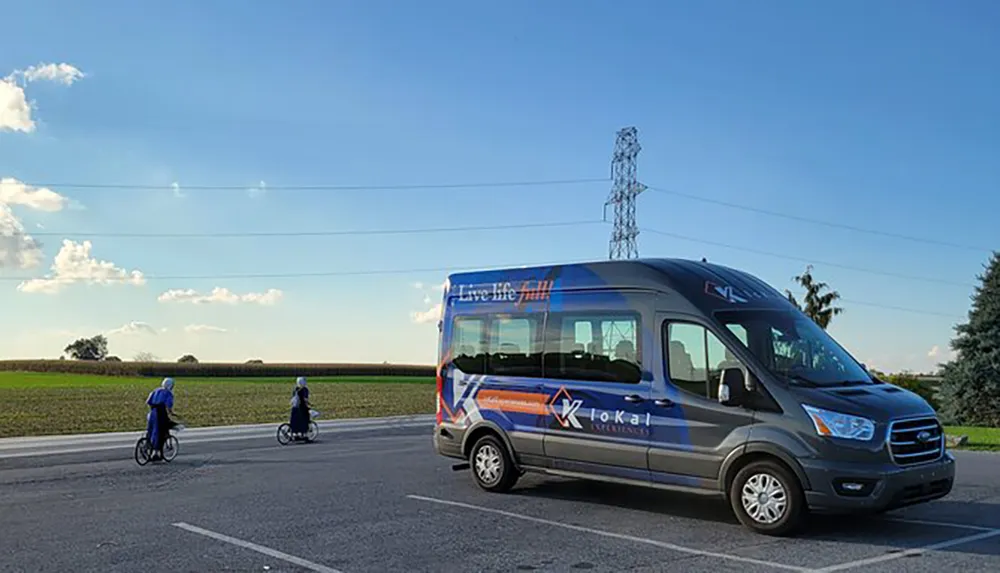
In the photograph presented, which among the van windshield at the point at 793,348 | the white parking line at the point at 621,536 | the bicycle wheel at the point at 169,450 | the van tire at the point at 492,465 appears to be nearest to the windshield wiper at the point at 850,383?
the van windshield at the point at 793,348

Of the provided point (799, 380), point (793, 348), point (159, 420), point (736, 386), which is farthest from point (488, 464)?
point (159, 420)

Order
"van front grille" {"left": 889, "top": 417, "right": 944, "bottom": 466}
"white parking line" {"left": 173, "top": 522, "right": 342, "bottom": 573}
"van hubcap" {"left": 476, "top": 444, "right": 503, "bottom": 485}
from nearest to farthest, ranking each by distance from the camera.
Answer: "white parking line" {"left": 173, "top": 522, "right": 342, "bottom": 573} → "van front grille" {"left": 889, "top": 417, "right": 944, "bottom": 466} → "van hubcap" {"left": 476, "top": 444, "right": 503, "bottom": 485}

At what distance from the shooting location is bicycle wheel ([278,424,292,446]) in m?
21.2

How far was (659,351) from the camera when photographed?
31.3ft

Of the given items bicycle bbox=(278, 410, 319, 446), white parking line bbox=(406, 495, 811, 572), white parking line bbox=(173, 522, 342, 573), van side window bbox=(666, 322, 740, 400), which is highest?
van side window bbox=(666, 322, 740, 400)

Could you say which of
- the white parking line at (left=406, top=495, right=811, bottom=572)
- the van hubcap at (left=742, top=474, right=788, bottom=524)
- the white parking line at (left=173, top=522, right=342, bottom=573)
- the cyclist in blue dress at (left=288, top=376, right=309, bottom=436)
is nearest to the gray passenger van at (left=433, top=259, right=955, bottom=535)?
the van hubcap at (left=742, top=474, right=788, bottom=524)

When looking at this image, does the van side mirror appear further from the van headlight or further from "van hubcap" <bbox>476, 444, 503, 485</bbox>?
"van hubcap" <bbox>476, 444, 503, 485</bbox>

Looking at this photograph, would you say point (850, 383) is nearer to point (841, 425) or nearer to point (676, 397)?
point (841, 425)

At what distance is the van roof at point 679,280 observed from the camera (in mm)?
9594

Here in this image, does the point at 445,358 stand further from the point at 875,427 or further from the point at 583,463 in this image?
the point at 875,427

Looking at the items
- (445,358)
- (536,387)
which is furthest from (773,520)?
(445,358)

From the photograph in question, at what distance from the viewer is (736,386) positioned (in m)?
8.73

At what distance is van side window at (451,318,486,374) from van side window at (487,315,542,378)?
184 millimetres

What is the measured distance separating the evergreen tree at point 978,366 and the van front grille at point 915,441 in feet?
97.9
